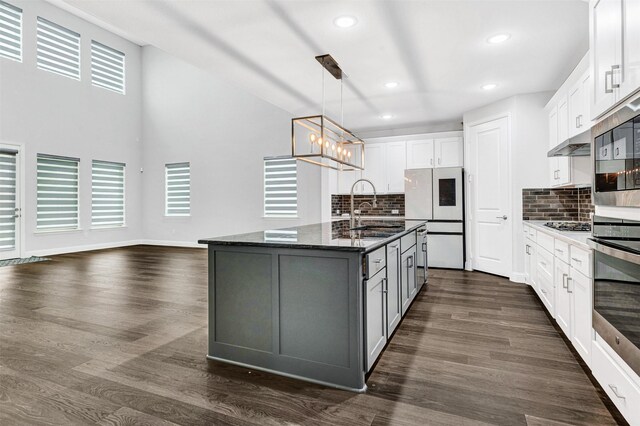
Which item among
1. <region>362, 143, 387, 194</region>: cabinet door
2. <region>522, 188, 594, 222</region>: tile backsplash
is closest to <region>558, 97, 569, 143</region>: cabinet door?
<region>522, 188, 594, 222</region>: tile backsplash

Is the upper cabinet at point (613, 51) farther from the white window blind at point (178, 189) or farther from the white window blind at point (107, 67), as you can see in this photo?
the white window blind at point (107, 67)

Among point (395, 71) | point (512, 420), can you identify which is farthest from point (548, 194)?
point (512, 420)

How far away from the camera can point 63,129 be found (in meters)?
7.67

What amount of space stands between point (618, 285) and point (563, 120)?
2777 mm

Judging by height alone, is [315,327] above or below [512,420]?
above

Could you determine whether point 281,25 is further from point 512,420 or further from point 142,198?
point 142,198

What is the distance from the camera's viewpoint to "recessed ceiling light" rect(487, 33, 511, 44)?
3.33 metres

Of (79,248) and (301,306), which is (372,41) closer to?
Result: (301,306)

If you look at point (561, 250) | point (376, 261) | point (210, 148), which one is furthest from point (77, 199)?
point (561, 250)

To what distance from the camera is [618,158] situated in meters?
1.74

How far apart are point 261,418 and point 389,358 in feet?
3.59

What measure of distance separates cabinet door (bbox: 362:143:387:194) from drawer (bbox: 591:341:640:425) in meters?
4.89

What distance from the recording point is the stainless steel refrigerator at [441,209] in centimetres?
589

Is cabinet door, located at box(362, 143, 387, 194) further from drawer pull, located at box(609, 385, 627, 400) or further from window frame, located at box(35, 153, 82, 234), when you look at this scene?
window frame, located at box(35, 153, 82, 234)
